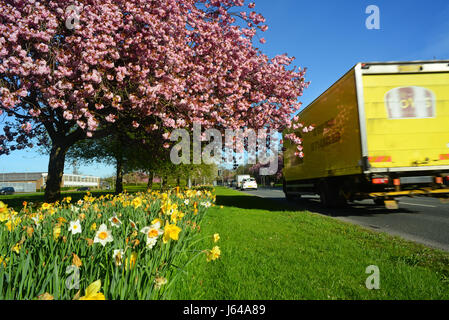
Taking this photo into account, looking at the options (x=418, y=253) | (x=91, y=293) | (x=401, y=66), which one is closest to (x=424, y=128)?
(x=401, y=66)

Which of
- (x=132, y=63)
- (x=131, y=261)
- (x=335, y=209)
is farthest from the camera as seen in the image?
(x=335, y=209)

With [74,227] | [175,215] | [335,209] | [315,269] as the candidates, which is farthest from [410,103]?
[74,227]

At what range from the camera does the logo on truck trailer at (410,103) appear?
726 centimetres

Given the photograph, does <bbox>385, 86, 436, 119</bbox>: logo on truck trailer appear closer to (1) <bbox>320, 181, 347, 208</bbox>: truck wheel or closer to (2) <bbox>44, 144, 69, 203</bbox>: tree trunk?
(1) <bbox>320, 181, 347, 208</bbox>: truck wheel

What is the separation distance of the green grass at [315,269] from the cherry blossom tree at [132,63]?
5371 millimetres

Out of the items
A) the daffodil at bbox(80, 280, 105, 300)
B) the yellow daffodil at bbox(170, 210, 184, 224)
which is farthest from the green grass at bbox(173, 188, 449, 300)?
the daffodil at bbox(80, 280, 105, 300)

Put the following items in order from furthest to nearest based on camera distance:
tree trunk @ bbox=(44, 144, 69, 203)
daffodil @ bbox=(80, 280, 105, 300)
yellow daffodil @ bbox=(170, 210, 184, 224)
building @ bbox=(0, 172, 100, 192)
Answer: building @ bbox=(0, 172, 100, 192)
tree trunk @ bbox=(44, 144, 69, 203)
yellow daffodil @ bbox=(170, 210, 184, 224)
daffodil @ bbox=(80, 280, 105, 300)

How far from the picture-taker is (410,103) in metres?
7.34

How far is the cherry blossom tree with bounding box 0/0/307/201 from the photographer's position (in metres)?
7.31

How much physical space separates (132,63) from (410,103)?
27.7ft

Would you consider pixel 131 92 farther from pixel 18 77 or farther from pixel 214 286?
pixel 214 286

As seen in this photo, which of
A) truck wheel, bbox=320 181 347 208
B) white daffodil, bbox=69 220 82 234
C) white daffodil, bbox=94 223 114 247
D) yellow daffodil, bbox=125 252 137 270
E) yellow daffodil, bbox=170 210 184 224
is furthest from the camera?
truck wheel, bbox=320 181 347 208

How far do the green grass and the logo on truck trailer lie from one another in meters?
3.97

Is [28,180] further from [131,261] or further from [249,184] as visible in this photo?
[131,261]
